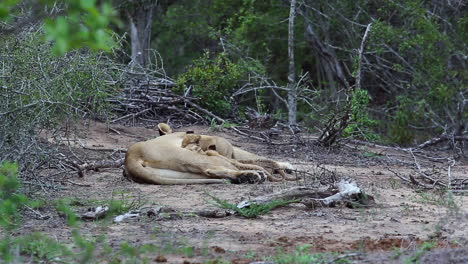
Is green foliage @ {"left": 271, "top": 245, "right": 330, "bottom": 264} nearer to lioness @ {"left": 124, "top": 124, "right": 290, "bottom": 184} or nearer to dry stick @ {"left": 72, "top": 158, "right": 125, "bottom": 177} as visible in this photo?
lioness @ {"left": 124, "top": 124, "right": 290, "bottom": 184}

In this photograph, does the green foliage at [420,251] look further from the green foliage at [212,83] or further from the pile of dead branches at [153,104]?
the green foliage at [212,83]

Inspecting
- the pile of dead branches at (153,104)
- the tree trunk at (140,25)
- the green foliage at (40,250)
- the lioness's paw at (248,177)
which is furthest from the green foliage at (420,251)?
the tree trunk at (140,25)

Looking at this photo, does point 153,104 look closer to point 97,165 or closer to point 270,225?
point 97,165

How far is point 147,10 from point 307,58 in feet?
13.6

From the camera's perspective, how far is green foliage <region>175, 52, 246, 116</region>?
13.7m

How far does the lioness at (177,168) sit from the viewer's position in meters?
8.48

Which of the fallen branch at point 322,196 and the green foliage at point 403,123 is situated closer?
the fallen branch at point 322,196

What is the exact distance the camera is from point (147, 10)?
19.9 m

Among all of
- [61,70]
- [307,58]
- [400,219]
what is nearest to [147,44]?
[307,58]

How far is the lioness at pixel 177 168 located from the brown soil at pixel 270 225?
0.14 m

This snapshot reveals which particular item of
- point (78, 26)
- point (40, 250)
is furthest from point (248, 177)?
point (78, 26)

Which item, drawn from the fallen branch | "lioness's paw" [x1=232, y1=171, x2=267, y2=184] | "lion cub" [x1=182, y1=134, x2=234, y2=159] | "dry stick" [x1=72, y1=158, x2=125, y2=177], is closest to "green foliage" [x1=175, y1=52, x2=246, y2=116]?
"dry stick" [x1=72, y1=158, x2=125, y2=177]

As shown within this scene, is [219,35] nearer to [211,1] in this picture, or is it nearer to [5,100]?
[211,1]

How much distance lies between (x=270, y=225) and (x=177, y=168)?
2.40 meters
